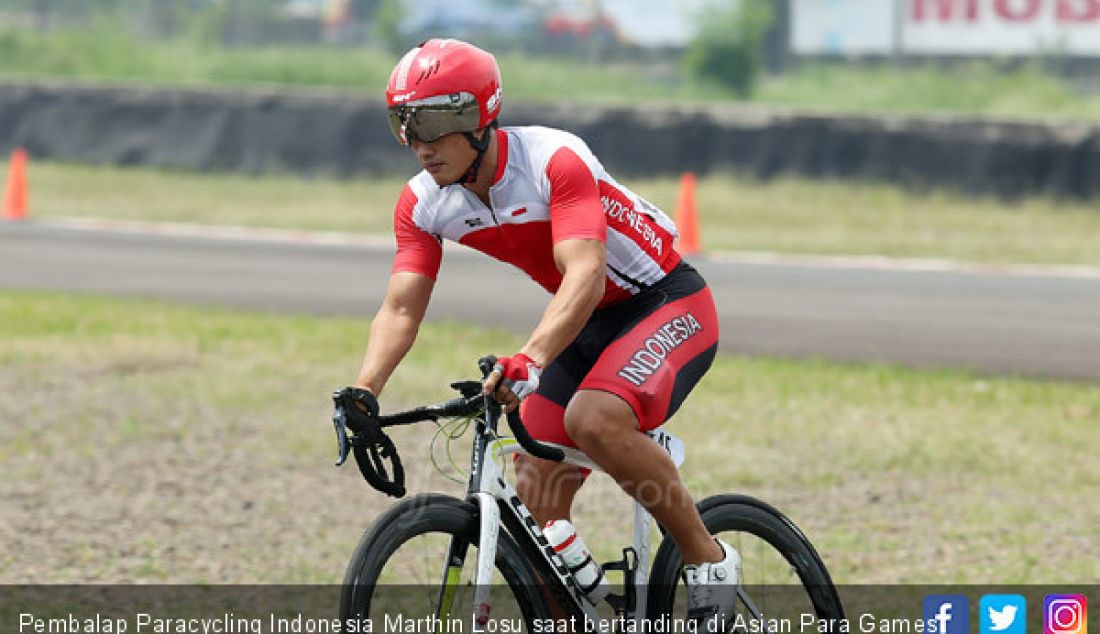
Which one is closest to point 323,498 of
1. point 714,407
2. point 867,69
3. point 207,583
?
point 207,583

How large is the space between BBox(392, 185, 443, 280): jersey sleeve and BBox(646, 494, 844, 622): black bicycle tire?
103 cm

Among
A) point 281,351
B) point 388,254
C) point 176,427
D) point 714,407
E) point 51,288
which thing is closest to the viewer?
point 176,427

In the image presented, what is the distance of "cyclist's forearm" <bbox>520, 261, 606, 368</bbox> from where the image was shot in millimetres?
4434

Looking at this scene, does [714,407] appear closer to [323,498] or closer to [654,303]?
[323,498]

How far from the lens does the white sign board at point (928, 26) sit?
83.3 ft

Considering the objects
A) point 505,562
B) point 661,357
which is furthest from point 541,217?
point 505,562

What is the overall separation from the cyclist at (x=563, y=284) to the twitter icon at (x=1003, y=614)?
59.2 inches

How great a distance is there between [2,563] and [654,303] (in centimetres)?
305

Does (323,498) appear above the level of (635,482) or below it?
below

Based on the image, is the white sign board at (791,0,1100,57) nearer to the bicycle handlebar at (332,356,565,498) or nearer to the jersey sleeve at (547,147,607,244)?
the jersey sleeve at (547,147,607,244)

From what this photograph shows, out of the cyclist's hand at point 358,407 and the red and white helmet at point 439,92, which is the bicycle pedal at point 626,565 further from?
the red and white helmet at point 439,92

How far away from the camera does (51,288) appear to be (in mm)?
15039

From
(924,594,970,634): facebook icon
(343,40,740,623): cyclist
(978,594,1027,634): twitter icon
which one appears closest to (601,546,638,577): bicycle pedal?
(343,40,740,623): cyclist

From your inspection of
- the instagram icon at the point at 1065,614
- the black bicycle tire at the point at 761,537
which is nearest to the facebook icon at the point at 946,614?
the instagram icon at the point at 1065,614
